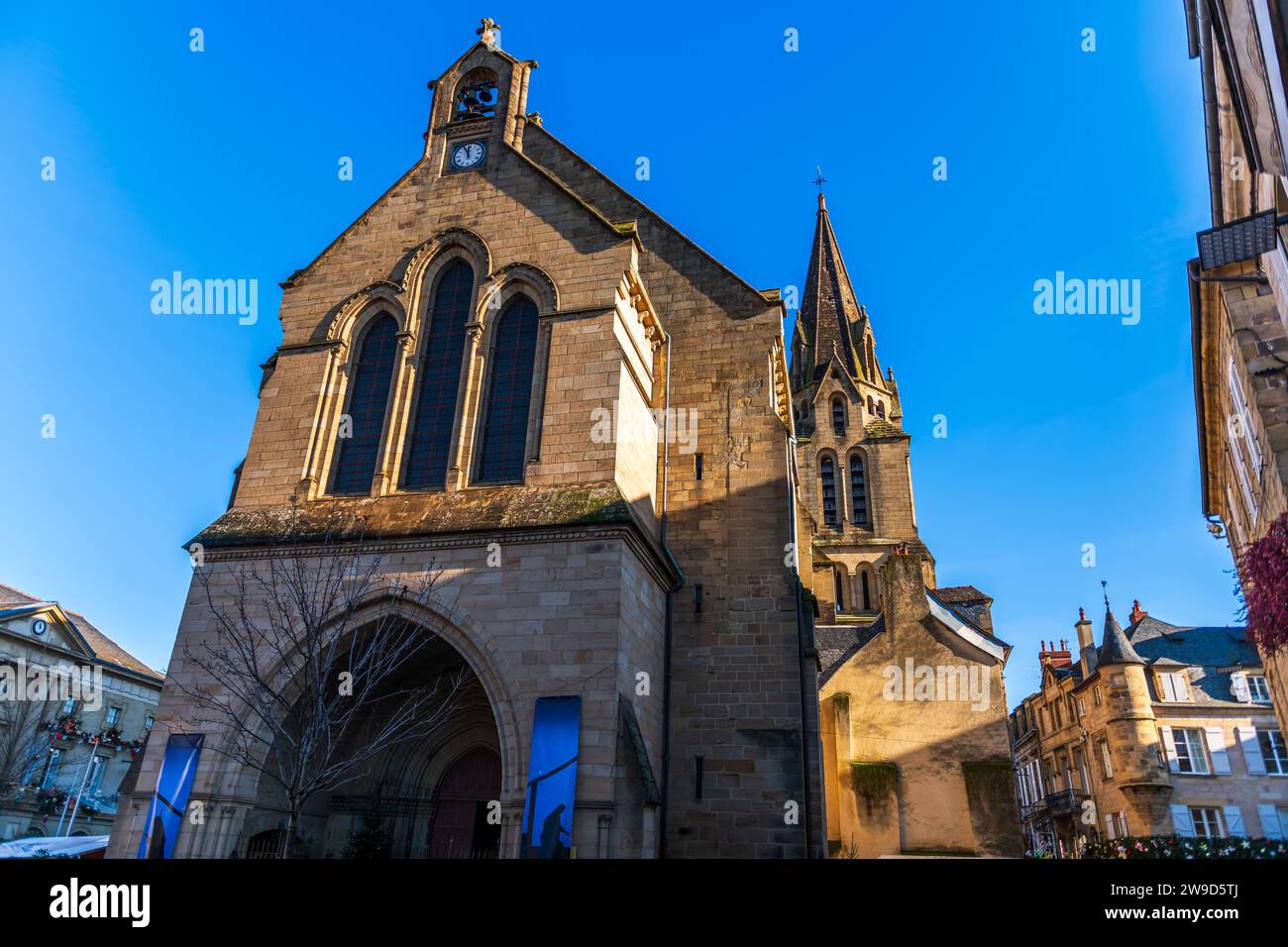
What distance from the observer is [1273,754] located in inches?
1264

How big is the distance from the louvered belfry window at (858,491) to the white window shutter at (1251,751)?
57.4 ft

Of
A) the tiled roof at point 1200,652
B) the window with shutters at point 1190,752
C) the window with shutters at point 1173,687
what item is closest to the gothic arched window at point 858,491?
the tiled roof at point 1200,652

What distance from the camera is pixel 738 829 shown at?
12.7m

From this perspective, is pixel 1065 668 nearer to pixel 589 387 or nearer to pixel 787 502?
pixel 787 502

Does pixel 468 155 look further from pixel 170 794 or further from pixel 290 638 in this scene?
pixel 170 794

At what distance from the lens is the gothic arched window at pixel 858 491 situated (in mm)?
40188

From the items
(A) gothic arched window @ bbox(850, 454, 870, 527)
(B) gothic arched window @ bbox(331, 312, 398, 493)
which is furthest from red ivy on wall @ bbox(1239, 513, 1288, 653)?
(A) gothic arched window @ bbox(850, 454, 870, 527)

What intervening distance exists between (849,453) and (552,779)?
3411 cm

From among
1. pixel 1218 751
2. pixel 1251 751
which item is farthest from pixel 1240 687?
pixel 1218 751

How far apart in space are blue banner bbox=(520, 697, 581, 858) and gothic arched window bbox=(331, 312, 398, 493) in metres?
5.70

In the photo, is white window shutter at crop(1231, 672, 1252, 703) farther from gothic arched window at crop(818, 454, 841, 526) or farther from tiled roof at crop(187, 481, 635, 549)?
tiled roof at crop(187, 481, 635, 549)

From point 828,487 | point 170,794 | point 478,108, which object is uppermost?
point 828,487

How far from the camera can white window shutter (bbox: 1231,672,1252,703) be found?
111 feet
